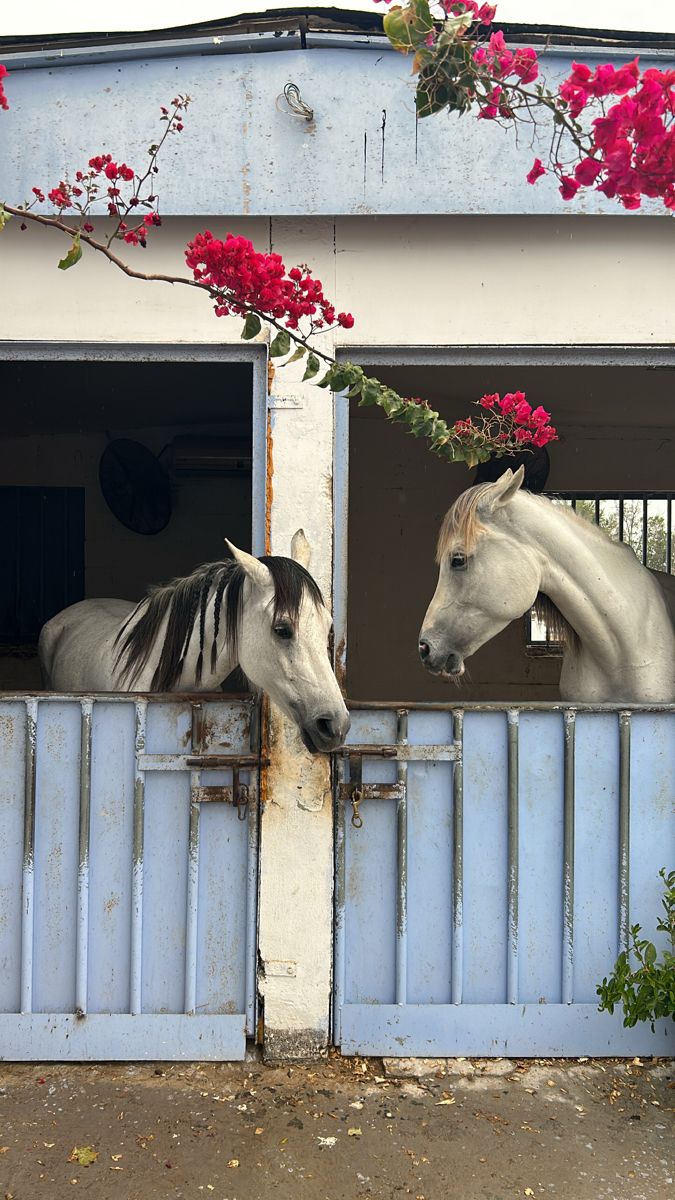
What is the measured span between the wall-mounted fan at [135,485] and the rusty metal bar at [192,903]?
3.77 m

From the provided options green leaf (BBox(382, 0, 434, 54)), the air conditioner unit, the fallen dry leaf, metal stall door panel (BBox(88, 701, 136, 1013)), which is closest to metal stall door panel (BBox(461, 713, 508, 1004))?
metal stall door panel (BBox(88, 701, 136, 1013))

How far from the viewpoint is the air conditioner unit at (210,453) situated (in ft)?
20.1

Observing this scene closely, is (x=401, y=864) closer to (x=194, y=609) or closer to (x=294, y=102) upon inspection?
(x=194, y=609)

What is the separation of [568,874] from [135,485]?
4.31m

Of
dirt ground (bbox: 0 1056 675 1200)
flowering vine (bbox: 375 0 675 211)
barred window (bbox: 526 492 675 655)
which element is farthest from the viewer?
barred window (bbox: 526 492 675 655)

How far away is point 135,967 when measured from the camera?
107 inches

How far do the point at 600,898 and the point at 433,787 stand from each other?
624 mm

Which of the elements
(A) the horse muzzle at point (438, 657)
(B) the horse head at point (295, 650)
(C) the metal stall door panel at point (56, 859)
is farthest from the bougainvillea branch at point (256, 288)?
(C) the metal stall door panel at point (56, 859)

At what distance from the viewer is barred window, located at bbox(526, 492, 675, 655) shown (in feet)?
20.2

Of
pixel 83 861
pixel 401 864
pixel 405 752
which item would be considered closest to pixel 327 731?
pixel 405 752

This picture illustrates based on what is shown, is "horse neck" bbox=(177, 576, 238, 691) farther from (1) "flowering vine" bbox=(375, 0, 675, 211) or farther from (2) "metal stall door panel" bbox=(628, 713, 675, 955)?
(1) "flowering vine" bbox=(375, 0, 675, 211)

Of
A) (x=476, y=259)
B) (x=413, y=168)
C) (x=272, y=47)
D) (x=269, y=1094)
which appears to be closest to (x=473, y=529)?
(x=476, y=259)

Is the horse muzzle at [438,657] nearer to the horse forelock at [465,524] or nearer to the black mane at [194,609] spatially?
the horse forelock at [465,524]

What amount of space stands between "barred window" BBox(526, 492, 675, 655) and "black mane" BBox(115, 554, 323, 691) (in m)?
3.49
